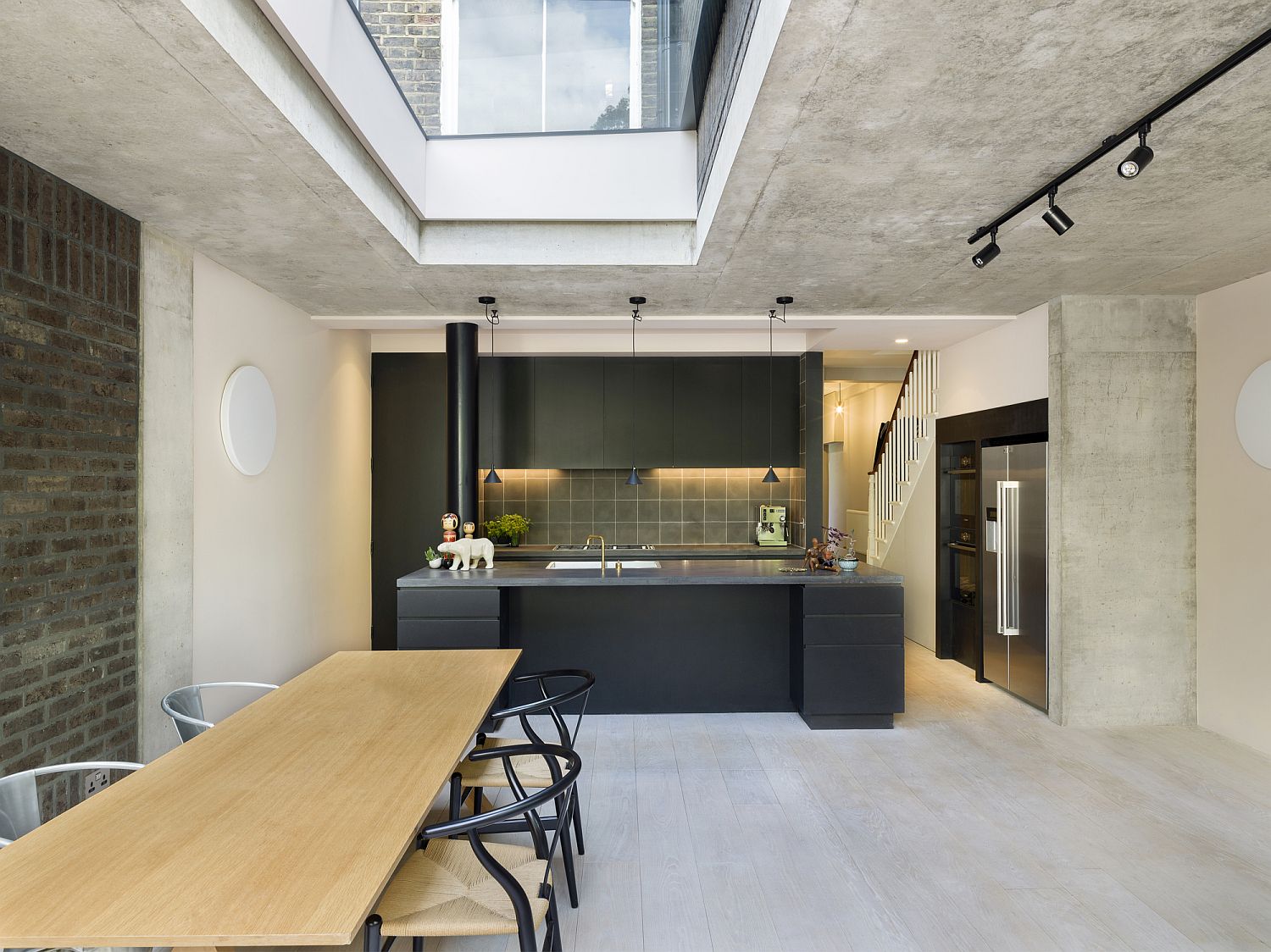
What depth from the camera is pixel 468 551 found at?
202 inches

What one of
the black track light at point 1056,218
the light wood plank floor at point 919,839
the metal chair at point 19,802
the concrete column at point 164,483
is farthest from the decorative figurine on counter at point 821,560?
the metal chair at point 19,802

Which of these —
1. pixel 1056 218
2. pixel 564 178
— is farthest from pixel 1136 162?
pixel 564 178

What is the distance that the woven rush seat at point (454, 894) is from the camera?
5.96 ft

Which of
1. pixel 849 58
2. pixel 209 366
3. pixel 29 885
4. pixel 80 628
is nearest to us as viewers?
pixel 29 885

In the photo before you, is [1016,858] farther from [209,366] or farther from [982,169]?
[209,366]

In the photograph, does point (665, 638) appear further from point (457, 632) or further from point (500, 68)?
point (500, 68)

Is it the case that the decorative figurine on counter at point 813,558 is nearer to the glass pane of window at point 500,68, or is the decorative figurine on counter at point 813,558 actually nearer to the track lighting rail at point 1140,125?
the track lighting rail at point 1140,125

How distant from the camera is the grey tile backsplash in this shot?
7242 millimetres

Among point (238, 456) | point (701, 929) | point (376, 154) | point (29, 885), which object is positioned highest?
point (376, 154)

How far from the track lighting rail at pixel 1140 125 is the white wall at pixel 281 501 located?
13.2ft

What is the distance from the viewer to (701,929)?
2.60 meters

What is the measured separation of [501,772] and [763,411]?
473 cm

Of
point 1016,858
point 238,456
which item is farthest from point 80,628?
point 1016,858

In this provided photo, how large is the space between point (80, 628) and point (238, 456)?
4.71 ft
